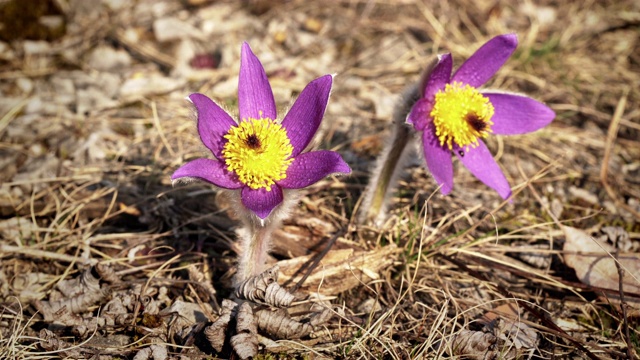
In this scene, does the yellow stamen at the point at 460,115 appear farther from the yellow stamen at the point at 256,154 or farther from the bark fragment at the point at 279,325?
the bark fragment at the point at 279,325

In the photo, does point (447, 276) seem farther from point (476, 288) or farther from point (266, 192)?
point (266, 192)

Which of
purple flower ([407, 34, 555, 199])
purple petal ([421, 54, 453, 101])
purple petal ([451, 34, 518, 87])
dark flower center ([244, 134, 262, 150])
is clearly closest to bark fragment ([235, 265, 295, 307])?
dark flower center ([244, 134, 262, 150])

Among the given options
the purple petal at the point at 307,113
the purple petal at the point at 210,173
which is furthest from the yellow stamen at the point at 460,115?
the purple petal at the point at 210,173

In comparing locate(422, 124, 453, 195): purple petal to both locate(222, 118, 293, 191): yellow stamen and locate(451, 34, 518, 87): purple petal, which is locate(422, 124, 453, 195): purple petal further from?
locate(222, 118, 293, 191): yellow stamen

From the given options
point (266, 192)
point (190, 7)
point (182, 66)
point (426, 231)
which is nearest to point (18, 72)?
point (182, 66)

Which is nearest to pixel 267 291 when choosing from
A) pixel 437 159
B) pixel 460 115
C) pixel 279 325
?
pixel 279 325

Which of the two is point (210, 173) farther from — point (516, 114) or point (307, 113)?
point (516, 114)
